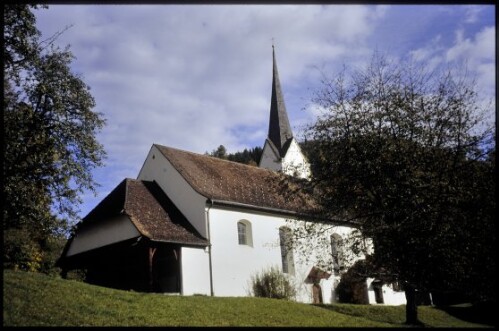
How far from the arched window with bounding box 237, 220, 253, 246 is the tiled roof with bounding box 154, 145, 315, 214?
119cm

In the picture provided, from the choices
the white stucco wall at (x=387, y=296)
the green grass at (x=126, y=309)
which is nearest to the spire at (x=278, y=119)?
the white stucco wall at (x=387, y=296)

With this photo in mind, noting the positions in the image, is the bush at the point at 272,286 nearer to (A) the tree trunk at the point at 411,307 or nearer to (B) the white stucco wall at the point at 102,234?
(B) the white stucco wall at the point at 102,234

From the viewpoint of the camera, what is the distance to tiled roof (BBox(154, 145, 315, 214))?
991 inches

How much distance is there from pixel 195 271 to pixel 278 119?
77.0 ft

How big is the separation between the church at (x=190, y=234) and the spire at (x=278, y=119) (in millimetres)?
12240

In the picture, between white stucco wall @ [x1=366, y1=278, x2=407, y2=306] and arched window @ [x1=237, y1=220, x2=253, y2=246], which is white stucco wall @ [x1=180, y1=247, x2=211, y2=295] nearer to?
arched window @ [x1=237, y1=220, x2=253, y2=246]

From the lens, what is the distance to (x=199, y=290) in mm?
22109

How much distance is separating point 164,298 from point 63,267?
45.5 feet

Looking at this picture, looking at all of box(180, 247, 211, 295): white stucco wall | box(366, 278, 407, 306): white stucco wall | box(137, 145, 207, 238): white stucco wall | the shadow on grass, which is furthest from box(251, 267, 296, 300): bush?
the shadow on grass

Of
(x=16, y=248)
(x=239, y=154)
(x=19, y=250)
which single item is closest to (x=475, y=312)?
(x=19, y=250)

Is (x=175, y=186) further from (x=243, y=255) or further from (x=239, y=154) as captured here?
(x=239, y=154)

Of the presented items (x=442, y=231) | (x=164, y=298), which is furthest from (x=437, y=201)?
(x=164, y=298)

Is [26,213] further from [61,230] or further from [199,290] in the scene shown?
[199,290]

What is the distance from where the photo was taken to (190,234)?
2317 cm
